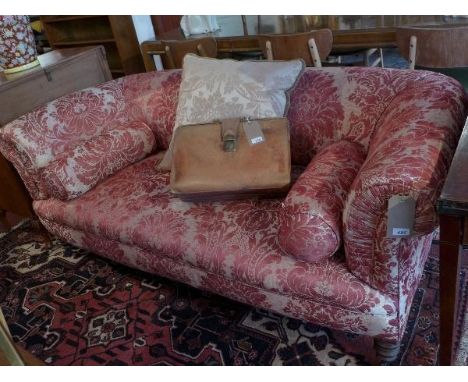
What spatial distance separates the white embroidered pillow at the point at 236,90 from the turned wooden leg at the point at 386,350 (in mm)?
733

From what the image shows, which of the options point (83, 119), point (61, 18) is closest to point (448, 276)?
point (83, 119)

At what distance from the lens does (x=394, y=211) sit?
89 cm

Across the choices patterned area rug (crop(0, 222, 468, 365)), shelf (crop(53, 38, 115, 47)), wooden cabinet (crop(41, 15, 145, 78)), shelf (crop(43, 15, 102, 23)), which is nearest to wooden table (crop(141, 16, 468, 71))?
wooden cabinet (crop(41, 15, 145, 78))

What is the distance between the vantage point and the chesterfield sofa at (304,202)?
969 mm

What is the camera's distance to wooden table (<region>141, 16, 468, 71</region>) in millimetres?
2150

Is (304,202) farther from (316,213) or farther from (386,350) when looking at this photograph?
(386,350)

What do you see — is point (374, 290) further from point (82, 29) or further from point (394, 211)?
A: point (82, 29)

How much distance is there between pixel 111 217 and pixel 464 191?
1.09 metres

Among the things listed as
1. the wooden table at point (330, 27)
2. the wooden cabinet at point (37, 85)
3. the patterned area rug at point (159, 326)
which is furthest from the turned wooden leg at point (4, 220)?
the wooden table at point (330, 27)

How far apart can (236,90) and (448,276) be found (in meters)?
0.85

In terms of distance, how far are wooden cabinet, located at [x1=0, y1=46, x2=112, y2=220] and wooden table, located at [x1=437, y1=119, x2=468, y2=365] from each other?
1.66 metres

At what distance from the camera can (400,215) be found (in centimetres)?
89

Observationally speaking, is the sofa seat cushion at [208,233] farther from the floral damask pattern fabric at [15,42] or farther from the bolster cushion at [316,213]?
the floral damask pattern fabric at [15,42]

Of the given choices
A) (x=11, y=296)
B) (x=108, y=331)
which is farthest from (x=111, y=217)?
(x=11, y=296)
